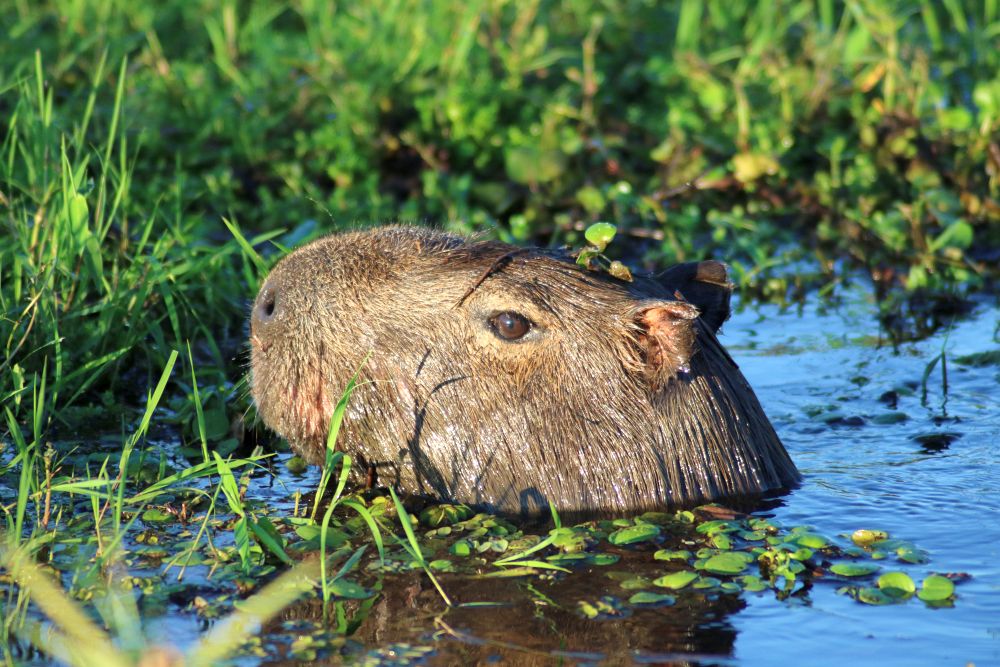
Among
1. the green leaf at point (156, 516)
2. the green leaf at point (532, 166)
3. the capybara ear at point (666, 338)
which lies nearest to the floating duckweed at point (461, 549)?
the capybara ear at point (666, 338)

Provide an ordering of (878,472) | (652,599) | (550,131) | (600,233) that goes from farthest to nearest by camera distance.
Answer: (550,131), (878,472), (600,233), (652,599)

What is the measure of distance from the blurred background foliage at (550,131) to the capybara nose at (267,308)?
1.53 metres

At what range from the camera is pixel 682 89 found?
8.38 metres

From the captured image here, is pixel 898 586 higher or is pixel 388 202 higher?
pixel 388 202

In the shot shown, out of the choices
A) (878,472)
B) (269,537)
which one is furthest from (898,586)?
(269,537)

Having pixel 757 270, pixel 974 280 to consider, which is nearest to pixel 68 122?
pixel 757 270

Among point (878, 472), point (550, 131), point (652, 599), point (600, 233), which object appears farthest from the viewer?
point (550, 131)

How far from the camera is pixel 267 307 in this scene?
4336 millimetres

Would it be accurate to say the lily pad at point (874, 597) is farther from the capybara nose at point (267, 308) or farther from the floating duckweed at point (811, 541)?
the capybara nose at point (267, 308)

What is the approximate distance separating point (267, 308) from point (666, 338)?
46.6 inches

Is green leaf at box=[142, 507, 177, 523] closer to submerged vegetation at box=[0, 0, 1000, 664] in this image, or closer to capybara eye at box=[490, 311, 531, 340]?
submerged vegetation at box=[0, 0, 1000, 664]

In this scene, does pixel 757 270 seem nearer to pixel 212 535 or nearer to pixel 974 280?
pixel 974 280

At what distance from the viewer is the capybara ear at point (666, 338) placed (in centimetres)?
405

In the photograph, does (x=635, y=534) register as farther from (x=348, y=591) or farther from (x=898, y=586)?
(x=348, y=591)
